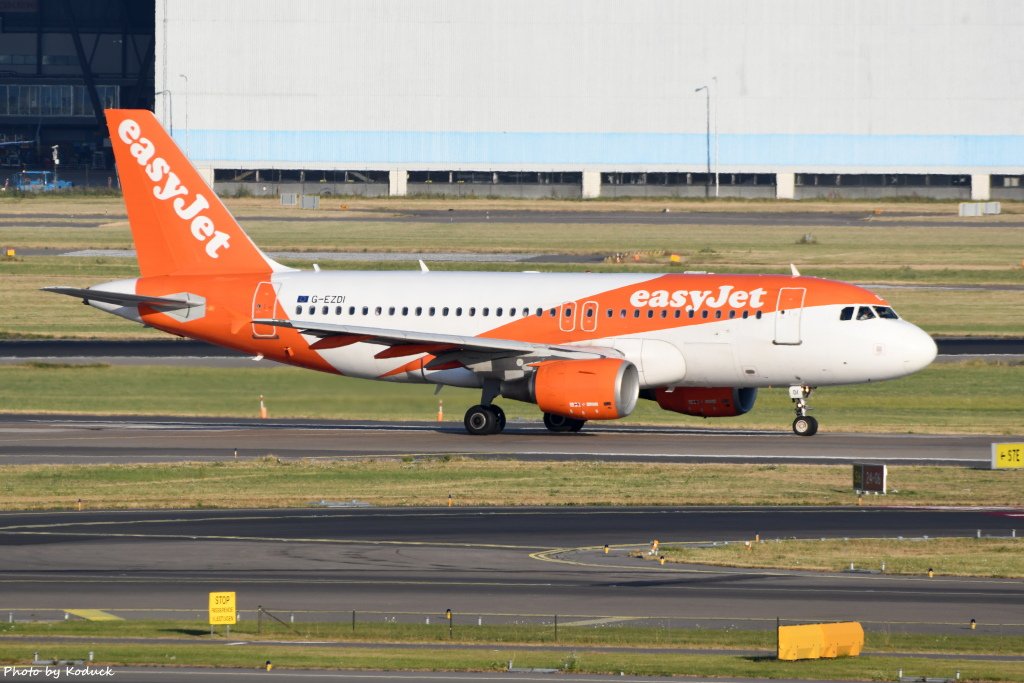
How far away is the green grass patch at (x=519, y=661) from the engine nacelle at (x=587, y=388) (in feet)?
75.1

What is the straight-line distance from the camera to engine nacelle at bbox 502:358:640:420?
45.8 meters

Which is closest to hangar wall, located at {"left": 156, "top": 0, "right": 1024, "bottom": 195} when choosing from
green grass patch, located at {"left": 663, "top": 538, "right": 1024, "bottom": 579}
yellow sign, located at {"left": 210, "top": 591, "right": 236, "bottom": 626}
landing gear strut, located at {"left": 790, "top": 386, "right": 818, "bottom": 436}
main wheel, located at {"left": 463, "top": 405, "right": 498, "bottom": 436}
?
main wheel, located at {"left": 463, "top": 405, "right": 498, "bottom": 436}

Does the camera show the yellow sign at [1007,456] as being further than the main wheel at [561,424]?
No

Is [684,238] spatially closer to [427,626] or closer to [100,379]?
[100,379]

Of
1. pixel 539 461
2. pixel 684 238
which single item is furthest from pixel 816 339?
pixel 684 238

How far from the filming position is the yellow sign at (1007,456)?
41.7 metres

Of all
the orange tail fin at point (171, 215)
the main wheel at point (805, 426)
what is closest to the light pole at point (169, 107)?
the orange tail fin at point (171, 215)

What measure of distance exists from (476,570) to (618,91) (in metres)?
140

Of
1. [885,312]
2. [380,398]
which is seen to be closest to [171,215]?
[380,398]

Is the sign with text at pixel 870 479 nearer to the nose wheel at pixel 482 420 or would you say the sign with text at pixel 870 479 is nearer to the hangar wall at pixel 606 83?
the nose wheel at pixel 482 420

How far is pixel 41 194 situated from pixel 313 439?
125185 millimetres

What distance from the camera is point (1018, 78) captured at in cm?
16625

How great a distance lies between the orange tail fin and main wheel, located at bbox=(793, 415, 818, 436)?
56.2ft

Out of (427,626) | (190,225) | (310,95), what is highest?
(310,95)
